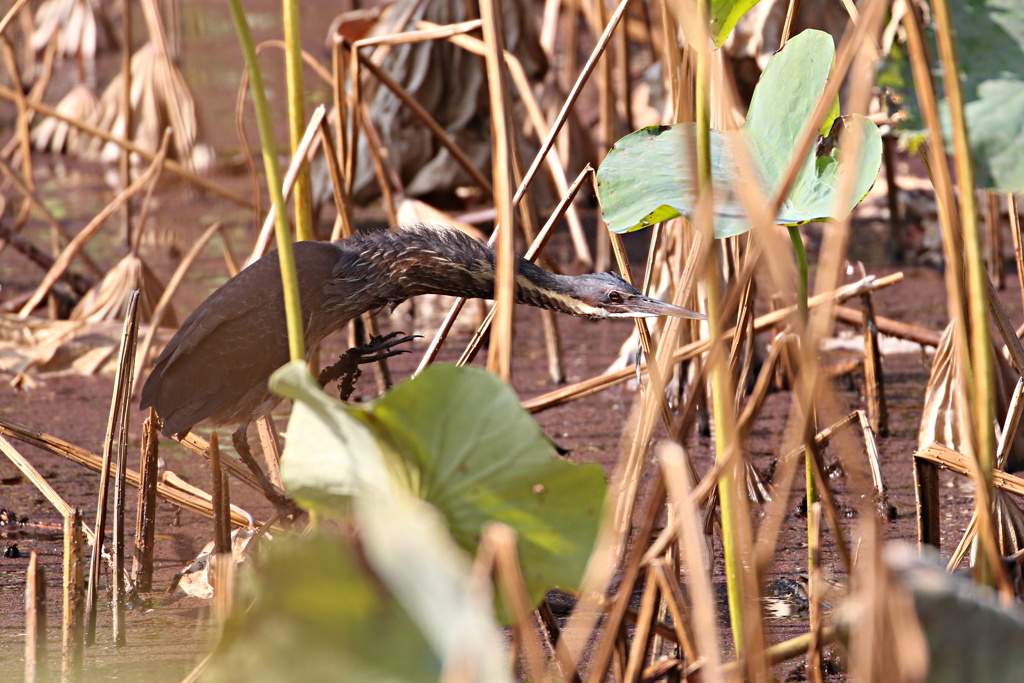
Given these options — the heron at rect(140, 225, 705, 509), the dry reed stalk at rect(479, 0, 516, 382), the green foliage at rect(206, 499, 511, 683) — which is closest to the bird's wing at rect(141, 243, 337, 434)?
the heron at rect(140, 225, 705, 509)

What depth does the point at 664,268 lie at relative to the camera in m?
3.39

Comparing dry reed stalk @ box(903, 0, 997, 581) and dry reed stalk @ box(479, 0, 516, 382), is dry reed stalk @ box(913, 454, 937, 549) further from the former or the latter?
dry reed stalk @ box(479, 0, 516, 382)

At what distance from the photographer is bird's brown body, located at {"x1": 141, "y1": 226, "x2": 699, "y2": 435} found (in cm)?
277

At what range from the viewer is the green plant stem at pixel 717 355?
4.45 ft

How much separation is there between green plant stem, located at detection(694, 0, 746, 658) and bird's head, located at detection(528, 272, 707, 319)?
97cm

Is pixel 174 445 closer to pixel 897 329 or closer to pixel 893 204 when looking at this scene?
pixel 897 329

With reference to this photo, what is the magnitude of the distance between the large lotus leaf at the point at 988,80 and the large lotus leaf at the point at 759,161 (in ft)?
1.16

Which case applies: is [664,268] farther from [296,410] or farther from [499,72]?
[296,410]

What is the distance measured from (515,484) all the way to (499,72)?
22.3 inches

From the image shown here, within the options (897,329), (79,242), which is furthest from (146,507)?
(897,329)

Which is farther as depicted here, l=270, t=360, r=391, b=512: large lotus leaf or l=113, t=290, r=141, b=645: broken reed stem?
l=113, t=290, r=141, b=645: broken reed stem

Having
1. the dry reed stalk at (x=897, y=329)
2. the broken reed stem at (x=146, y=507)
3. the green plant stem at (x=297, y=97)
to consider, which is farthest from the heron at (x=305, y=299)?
the dry reed stalk at (x=897, y=329)

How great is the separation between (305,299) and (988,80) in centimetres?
173

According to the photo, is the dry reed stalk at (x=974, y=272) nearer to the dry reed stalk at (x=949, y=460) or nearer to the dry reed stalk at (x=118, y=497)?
the dry reed stalk at (x=949, y=460)
